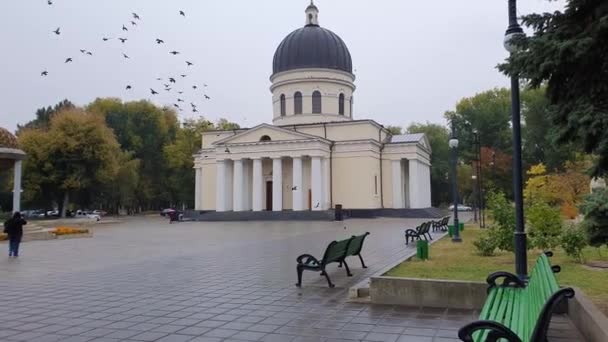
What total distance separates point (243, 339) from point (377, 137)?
46008mm

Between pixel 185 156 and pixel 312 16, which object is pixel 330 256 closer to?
pixel 312 16

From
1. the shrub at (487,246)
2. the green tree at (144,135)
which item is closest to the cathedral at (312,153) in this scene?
the green tree at (144,135)

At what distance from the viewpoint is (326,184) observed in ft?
156

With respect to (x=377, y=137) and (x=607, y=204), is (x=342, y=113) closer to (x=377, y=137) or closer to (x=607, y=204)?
(x=377, y=137)

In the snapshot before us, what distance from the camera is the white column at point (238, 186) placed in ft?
158

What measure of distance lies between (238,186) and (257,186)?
2050 millimetres

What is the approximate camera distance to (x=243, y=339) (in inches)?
231

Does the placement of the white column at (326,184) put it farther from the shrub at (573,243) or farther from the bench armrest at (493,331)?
the bench armrest at (493,331)

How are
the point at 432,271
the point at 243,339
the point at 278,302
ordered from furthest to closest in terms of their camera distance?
1. the point at 432,271
2. the point at 278,302
3. the point at 243,339

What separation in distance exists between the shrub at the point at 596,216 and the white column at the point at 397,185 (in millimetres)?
44894

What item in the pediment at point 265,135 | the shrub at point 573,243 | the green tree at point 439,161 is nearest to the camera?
the shrub at point 573,243

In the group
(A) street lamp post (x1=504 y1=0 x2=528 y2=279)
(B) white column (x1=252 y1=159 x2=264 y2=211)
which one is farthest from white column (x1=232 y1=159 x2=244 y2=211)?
(A) street lamp post (x1=504 y1=0 x2=528 y2=279)

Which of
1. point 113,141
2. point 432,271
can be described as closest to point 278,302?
point 432,271

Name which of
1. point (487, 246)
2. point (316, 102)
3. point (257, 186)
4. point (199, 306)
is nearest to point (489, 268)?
point (487, 246)
